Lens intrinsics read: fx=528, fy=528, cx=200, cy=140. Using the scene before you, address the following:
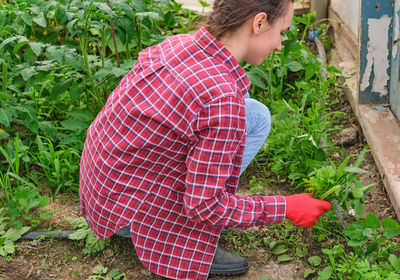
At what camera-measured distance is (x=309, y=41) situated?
162 inches

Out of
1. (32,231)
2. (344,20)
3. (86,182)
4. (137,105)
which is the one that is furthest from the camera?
(344,20)

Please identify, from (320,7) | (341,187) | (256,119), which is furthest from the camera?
(320,7)

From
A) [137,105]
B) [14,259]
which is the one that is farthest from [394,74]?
[14,259]

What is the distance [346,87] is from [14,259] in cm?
202

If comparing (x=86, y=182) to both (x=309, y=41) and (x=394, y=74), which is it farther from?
(x=309, y=41)

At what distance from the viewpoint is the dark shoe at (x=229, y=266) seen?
200cm

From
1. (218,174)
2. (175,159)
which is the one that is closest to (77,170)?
(175,159)

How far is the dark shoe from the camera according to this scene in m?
2.00

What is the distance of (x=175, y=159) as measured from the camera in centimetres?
179

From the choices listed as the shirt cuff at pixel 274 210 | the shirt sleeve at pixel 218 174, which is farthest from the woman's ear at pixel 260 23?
the shirt cuff at pixel 274 210

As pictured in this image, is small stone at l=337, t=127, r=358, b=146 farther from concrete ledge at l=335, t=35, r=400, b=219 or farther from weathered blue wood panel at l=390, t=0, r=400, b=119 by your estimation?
weathered blue wood panel at l=390, t=0, r=400, b=119

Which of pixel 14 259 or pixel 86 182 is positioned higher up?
pixel 86 182

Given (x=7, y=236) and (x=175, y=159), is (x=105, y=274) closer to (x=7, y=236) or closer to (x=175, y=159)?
(x=7, y=236)

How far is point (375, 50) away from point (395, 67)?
0.13 m
